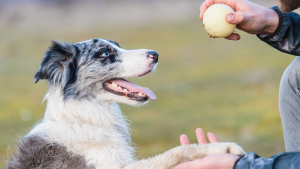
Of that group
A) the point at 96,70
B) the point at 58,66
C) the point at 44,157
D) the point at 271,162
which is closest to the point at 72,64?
the point at 58,66

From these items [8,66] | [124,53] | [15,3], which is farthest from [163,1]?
[124,53]

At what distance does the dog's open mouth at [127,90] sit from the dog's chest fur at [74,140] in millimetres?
234

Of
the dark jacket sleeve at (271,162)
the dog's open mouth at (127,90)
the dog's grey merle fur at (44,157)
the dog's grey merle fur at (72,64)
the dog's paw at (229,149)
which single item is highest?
the dog's grey merle fur at (72,64)

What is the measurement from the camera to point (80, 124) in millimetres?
4031

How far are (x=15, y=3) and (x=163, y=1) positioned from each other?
683 inches

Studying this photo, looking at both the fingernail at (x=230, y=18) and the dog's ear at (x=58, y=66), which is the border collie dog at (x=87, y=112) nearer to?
the dog's ear at (x=58, y=66)

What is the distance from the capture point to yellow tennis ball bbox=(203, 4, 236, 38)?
3604 millimetres

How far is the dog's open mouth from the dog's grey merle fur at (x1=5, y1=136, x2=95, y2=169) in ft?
3.06

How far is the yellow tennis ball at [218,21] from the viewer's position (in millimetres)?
3604

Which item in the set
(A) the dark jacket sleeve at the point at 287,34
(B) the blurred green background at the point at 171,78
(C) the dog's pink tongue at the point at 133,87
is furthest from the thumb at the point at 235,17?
(B) the blurred green background at the point at 171,78

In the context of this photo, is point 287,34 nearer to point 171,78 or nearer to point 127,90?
point 127,90

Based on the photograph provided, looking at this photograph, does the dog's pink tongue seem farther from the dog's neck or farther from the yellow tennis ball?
the yellow tennis ball

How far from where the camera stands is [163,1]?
44.6 m

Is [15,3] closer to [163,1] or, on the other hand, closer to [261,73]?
[163,1]
